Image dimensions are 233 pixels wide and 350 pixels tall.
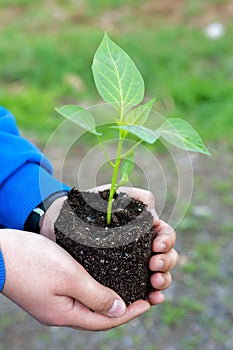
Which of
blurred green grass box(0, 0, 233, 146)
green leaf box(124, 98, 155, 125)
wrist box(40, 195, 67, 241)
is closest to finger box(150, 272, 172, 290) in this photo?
wrist box(40, 195, 67, 241)

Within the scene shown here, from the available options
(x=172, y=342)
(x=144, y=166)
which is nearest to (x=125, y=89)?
(x=144, y=166)

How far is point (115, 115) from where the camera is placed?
1126mm

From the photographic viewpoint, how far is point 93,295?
1.19 m

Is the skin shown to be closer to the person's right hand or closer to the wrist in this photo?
the person's right hand

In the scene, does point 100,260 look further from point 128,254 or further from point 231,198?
point 231,198

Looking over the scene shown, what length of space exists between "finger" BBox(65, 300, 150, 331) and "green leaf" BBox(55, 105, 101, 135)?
16.1 inches

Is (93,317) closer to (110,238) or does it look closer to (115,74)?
(110,238)

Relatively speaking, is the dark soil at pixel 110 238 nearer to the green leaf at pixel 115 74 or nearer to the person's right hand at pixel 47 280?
the person's right hand at pixel 47 280

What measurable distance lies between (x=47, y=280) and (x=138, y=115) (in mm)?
374

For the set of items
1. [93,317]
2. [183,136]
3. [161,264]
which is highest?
[183,136]

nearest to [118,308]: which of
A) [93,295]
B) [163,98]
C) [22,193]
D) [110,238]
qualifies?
[93,295]

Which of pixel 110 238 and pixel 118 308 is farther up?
pixel 110 238

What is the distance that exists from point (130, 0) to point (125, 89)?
4183 millimetres

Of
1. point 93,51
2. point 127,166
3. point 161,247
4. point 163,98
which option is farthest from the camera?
point 93,51
